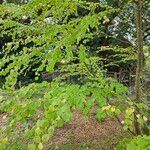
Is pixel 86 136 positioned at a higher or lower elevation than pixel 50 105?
lower

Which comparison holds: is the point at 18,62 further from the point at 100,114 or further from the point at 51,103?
the point at 100,114

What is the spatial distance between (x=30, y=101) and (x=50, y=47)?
1.90ft

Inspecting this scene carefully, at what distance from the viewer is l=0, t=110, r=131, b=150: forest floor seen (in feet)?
29.8

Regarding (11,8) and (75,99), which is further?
(11,8)

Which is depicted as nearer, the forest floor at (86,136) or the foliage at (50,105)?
the foliage at (50,105)

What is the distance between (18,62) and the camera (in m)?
3.01

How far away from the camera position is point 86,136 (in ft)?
32.3

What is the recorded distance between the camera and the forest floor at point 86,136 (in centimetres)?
909

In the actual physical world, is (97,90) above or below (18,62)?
below

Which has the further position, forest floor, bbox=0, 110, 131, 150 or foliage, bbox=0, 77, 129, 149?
forest floor, bbox=0, 110, 131, 150

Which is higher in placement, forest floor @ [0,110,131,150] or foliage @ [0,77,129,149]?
foliage @ [0,77,129,149]

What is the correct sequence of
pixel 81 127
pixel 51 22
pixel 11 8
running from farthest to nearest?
pixel 81 127
pixel 51 22
pixel 11 8

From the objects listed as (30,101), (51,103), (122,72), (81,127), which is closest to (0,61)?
(30,101)

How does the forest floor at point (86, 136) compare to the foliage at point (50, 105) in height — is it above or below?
below
